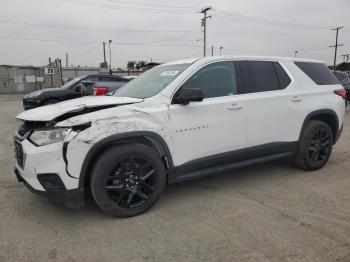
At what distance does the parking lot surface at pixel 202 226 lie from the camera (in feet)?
9.22

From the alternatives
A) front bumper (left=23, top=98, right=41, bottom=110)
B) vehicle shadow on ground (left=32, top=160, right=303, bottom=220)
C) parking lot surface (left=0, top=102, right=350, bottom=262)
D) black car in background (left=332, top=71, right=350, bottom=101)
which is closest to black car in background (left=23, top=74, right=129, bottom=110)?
front bumper (left=23, top=98, right=41, bottom=110)

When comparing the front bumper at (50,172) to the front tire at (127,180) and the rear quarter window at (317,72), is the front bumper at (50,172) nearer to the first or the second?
the front tire at (127,180)

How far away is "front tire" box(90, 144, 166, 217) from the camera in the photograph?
3.27 meters

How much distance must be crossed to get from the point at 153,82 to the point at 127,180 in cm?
142

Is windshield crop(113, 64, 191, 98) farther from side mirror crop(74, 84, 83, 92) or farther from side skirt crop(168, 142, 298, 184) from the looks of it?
side mirror crop(74, 84, 83, 92)

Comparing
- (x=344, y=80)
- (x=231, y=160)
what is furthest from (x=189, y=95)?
(x=344, y=80)

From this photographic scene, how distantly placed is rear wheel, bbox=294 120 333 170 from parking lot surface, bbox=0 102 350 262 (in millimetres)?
419

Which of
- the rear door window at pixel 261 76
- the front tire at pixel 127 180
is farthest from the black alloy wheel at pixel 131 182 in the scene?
the rear door window at pixel 261 76

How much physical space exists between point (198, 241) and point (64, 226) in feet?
4.61

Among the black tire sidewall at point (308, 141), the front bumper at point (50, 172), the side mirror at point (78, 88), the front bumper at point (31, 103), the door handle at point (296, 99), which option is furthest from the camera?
the side mirror at point (78, 88)

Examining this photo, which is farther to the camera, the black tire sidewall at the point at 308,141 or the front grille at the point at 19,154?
the black tire sidewall at the point at 308,141

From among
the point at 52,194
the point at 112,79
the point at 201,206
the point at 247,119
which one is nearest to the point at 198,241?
the point at 201,206

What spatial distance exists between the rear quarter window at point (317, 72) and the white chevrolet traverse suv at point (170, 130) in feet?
0.08

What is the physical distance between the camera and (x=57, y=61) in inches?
971
